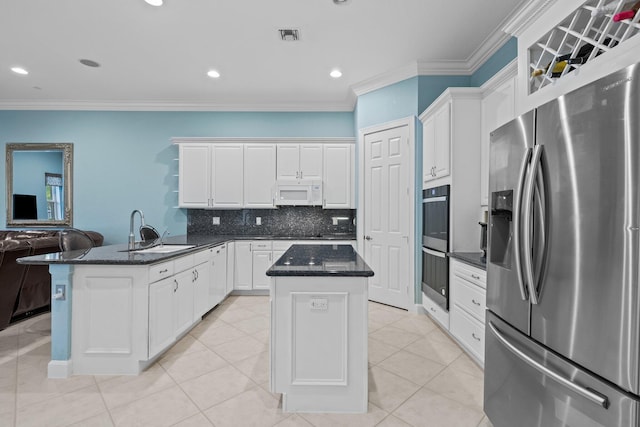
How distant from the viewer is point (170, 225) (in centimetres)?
495

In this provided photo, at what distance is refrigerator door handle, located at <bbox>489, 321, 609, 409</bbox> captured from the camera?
100 centimetres

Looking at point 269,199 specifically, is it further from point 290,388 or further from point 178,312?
point 290,388

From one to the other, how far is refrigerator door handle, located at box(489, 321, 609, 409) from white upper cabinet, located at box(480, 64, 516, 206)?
149 cm

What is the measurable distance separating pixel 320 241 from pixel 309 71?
2284 millimetres

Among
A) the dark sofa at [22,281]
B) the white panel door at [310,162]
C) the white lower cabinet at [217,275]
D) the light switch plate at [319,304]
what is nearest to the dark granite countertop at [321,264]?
the light switch plate at [319,304]

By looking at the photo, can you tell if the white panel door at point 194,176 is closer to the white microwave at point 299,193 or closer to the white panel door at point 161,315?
the white microwave at point 299,193

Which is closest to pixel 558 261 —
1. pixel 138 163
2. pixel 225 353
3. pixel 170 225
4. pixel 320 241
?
pixel 225 353

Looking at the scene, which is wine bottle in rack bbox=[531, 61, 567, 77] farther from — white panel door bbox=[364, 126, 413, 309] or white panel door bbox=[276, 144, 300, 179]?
white panel door bbox=[276, 144, 300, 179]

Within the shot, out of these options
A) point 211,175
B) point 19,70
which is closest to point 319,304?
point 211,175

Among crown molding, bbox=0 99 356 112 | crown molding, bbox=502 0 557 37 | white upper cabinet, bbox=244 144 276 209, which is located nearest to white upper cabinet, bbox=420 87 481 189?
crown molding, bbox=502 0 557 37

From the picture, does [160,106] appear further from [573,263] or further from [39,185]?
[573,263]

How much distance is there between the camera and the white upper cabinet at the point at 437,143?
9.57 feet

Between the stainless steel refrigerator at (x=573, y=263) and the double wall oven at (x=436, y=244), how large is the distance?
1.42 m

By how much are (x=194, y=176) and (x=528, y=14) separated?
4313 mm
